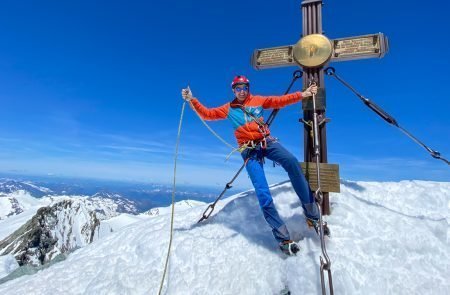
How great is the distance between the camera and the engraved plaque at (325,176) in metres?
6.91

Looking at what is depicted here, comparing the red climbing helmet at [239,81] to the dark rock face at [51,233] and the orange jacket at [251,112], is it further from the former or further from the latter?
the dark rock face at [51,233]

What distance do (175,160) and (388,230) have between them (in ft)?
16.4

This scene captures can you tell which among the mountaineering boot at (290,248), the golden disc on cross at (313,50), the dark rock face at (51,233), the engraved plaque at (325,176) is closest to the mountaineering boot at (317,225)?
the mountaineering boot at (290,248)

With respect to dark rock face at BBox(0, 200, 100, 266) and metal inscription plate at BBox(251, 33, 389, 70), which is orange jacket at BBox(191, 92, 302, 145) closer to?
metal inscription plate at BBox(251, 33, 389, 70)

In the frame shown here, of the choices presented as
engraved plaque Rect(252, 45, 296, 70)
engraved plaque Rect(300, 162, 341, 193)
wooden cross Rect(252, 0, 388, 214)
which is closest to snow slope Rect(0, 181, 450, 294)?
engraved plaque Rect(300, 162, 341, 193)

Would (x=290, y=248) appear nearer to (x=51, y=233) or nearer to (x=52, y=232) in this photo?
(x=51, y=233)

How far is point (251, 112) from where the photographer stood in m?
6.98

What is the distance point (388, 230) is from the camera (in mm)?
6609

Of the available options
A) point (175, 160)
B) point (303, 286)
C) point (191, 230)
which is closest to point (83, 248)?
point (191, 230)

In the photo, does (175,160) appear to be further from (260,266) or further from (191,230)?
(260,266)

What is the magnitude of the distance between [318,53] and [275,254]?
4.89m

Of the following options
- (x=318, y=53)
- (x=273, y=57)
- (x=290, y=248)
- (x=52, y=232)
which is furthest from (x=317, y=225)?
(x=52, y=232)

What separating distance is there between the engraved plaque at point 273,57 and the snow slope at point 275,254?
3.50 meters

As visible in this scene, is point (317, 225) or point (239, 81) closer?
point (317, 225)
